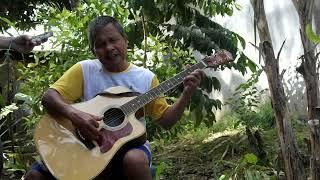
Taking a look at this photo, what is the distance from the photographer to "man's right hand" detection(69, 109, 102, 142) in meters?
2.14

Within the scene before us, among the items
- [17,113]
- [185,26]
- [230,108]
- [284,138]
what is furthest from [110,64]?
[230,108]

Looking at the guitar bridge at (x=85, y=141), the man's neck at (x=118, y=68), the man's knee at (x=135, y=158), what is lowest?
the man's knee at (x=135, y=158)

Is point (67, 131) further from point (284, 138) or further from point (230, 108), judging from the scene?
point (230, 108)

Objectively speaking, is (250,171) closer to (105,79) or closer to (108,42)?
(105,79)

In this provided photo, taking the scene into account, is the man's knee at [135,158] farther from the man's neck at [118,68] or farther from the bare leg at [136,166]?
the man's neck at [118,68]

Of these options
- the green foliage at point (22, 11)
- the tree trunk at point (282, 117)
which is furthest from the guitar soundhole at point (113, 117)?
the green foliage at point (22, 11)

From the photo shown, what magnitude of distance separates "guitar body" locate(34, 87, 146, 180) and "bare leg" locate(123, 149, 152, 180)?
0.40ft

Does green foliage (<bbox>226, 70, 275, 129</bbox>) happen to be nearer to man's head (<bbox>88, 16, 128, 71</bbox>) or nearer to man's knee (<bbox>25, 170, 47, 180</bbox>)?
man's head (<bbox>88, 16, 128, 71</bbox>)

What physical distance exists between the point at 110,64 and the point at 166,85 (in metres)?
0.31

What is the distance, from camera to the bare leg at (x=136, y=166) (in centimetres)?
195

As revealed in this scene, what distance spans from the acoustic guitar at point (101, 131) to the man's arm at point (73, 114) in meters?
0.04

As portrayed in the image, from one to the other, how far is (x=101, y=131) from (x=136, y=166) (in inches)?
11.9

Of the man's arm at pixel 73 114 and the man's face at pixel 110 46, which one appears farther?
the man's face at pixel 110 46

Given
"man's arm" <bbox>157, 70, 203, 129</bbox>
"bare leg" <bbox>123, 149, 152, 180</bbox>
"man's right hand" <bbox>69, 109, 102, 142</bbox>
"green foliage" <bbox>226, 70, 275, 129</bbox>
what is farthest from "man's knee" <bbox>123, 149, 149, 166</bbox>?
"green foliage" <bbox>226, 70, 275, 129</bbox>
